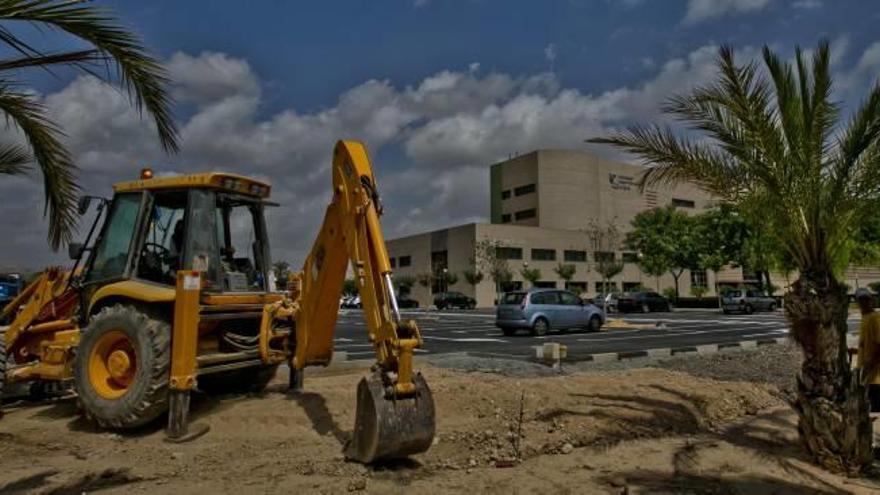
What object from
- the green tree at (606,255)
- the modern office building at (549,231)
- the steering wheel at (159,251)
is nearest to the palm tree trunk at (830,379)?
the steering wheel at (159,251)

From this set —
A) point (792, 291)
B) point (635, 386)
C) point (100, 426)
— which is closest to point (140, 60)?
point (100, 426)

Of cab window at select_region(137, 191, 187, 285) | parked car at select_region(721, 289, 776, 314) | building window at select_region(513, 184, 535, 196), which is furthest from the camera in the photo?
building window at select_region(513, 184, 535, 196)

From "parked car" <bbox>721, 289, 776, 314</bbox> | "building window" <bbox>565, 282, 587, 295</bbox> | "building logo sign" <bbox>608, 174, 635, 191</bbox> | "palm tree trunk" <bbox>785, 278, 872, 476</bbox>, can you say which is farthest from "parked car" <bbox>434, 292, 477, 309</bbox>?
"palm tree trunk" <bbox>785, 278, 872, 476</bbox>

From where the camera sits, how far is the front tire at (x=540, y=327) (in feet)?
76.7

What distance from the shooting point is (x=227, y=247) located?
8.51 m

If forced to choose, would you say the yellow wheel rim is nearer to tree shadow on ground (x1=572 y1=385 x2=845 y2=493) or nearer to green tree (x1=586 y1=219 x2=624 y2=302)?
tree shadow on ground (x1=572 y1=385 x2=845 y2=493)

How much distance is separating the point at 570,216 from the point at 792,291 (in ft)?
247

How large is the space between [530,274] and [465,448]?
5995cm

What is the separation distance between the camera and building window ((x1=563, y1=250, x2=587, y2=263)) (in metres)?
74.6

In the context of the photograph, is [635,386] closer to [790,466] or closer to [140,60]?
[790,466]

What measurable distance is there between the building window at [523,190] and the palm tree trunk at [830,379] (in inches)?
3007

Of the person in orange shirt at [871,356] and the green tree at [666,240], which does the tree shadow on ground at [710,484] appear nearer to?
the person in orange shirt at [871,356]

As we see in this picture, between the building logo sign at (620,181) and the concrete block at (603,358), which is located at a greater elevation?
the building logo sign at (620,181)

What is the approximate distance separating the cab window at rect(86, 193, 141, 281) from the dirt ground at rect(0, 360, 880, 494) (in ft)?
5.60
